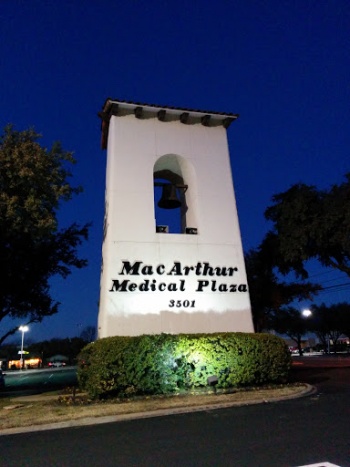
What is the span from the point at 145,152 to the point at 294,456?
1124 cm

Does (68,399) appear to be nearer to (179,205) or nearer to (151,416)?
(151,416)

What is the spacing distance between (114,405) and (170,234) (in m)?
5.81

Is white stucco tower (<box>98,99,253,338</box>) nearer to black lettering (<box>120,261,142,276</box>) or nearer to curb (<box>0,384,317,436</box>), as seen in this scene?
black lettering (<box>120,261,142,276</box>)

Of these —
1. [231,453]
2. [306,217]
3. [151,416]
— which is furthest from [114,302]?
[306,217]

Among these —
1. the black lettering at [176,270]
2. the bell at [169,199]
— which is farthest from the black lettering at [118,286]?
the bell at [169,199]

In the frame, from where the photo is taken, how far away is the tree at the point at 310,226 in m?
22.5

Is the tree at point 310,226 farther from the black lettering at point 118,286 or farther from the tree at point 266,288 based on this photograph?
the black lettering at point 118,286

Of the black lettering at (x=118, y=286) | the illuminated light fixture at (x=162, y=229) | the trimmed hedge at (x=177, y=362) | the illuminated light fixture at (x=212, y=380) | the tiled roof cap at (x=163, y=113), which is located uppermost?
the tiled roof cap at (x=163, y=113)

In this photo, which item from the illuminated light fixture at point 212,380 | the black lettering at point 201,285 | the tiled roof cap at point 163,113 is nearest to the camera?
the illuminated light fixture at point 212,380

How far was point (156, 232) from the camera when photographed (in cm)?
1327

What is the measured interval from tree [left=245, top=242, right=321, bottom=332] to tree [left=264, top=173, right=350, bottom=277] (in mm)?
891

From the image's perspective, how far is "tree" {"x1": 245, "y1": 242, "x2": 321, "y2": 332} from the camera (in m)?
24.8

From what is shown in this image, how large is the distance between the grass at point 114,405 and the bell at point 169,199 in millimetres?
6664

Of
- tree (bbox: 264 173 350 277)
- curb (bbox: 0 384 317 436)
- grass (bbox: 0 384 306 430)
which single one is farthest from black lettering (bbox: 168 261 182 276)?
tree (bbox: 264 173 350 277)
